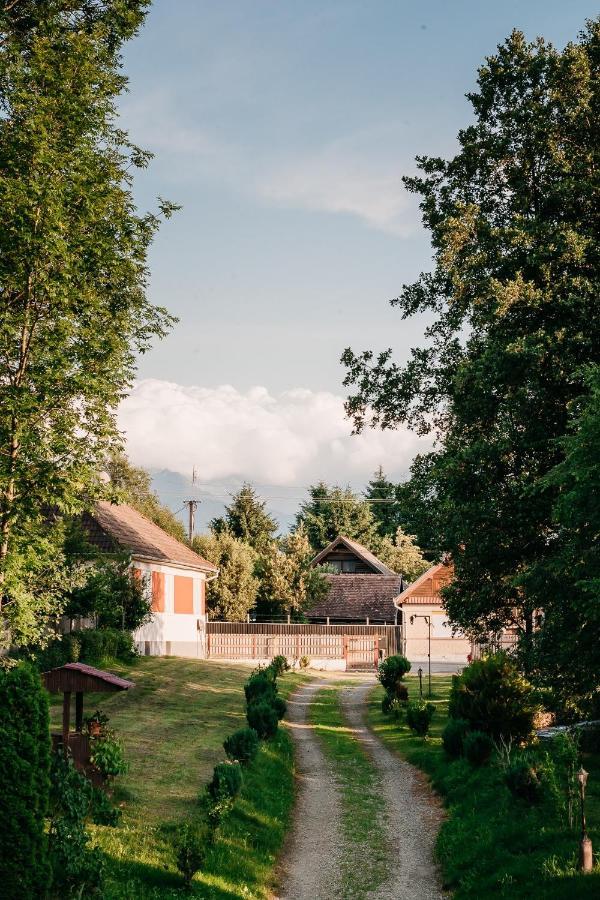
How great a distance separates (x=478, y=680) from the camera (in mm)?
19156

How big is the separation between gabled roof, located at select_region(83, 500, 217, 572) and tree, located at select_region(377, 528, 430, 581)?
33534mm

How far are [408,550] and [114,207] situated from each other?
63803 millimetres

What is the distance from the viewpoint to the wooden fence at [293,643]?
45.4 meters

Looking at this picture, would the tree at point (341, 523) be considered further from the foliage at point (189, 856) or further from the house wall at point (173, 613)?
the foliage at point (189, 856)

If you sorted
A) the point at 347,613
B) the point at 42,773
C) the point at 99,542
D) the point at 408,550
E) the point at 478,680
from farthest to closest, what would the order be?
the point at 408,550
the point at 347,613
the point at 99,542
the point at 478,680
the point at 42,773

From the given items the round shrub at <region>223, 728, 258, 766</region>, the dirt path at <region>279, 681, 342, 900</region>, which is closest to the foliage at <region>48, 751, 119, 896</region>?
the dirt path at <region>279, 681, 342, 900</region>

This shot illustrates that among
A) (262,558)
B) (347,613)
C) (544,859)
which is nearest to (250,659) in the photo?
(262,558)

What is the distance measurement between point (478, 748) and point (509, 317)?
32.9 feet

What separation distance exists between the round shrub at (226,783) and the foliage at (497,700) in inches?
255

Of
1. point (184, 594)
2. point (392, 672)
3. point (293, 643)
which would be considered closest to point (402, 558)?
point (293, 643)

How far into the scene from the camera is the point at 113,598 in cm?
3080

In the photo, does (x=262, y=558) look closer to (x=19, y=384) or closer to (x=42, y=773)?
(x=19, y=384)

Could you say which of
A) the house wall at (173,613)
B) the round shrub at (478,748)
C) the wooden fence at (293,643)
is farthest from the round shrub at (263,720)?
the wooden fence at (293,643)

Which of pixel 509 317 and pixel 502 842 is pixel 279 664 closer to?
pixel 509 317
